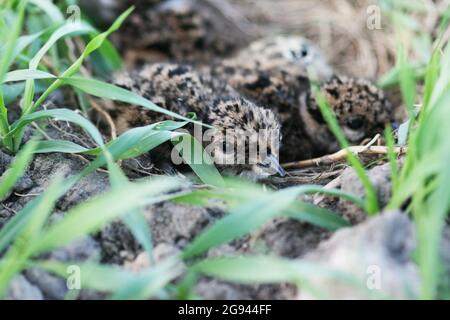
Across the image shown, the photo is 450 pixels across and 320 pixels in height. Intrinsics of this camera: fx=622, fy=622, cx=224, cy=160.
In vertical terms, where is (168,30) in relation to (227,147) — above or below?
above

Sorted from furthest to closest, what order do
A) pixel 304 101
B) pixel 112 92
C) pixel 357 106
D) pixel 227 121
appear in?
pixel 304 101 < pixel 357 106 < pixel 227 121 < pixel 112 92

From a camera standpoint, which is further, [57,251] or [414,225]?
[57,251]

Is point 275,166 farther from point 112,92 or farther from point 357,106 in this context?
point 357,106

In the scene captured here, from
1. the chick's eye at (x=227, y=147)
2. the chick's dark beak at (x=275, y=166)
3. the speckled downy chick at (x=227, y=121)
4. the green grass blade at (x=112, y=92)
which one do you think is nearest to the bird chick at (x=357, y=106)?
the speckled downy chick at (x=227, y=121)

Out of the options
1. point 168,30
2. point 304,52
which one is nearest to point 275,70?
point 304,52

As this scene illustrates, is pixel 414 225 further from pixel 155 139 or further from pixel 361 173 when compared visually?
pixel 155 139

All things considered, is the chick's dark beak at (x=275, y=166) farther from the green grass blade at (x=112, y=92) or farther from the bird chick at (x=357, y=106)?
the bird chick at (x=357, y=106)
